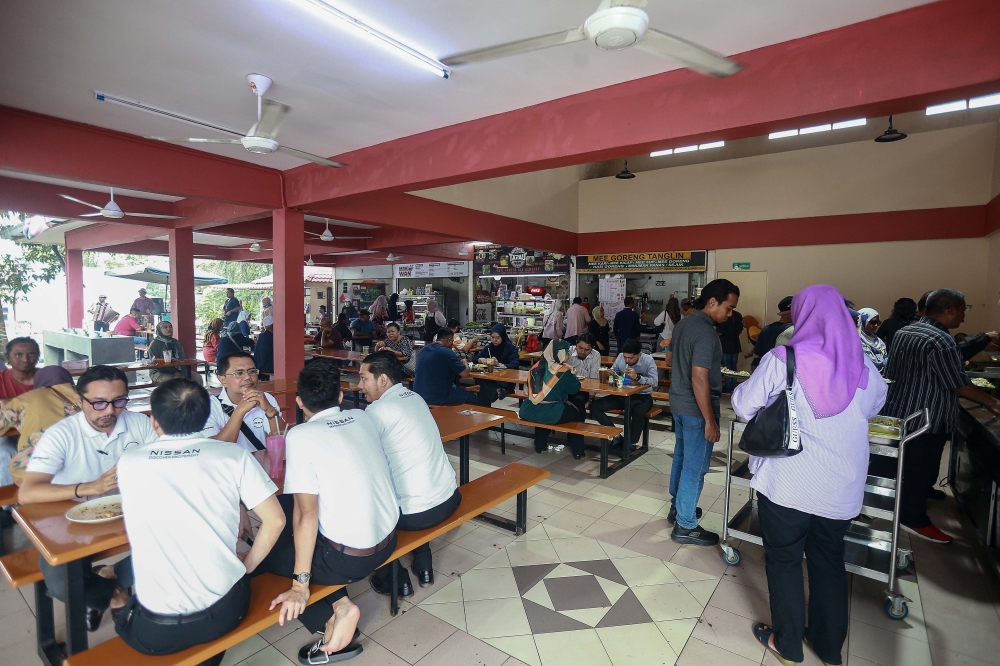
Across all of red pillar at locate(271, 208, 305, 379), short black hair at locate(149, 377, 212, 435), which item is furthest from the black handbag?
red pillar at locate(271, 208, 305, 379)

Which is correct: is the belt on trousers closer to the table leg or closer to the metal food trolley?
the table leg

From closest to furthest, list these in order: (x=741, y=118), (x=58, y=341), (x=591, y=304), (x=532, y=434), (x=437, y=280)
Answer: (x=741, y=118), (x=532, y=434), (x=58, y=341), (x=591, y=304), (x=437, y=280)

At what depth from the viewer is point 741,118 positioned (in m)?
3.02

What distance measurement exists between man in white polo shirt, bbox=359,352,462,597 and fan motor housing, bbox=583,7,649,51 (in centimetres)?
189

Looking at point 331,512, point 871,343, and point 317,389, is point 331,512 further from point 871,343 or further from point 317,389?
point 871,343

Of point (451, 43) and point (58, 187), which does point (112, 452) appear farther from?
point (58, 187)

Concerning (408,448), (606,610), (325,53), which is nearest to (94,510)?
(408,448)

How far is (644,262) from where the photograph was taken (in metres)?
10.1

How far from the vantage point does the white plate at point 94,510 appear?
1.99 m

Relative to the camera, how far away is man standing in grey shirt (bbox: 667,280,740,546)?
3158mm

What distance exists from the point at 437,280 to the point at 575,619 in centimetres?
1144

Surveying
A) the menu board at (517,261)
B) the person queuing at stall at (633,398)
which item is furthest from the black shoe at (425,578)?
the menu board at (517,261)

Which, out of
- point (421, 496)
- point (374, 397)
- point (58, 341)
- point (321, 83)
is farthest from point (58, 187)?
point (421, 496)

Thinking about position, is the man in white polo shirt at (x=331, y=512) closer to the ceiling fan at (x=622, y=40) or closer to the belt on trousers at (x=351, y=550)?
the belt on trousers at (x=351, y=550)
